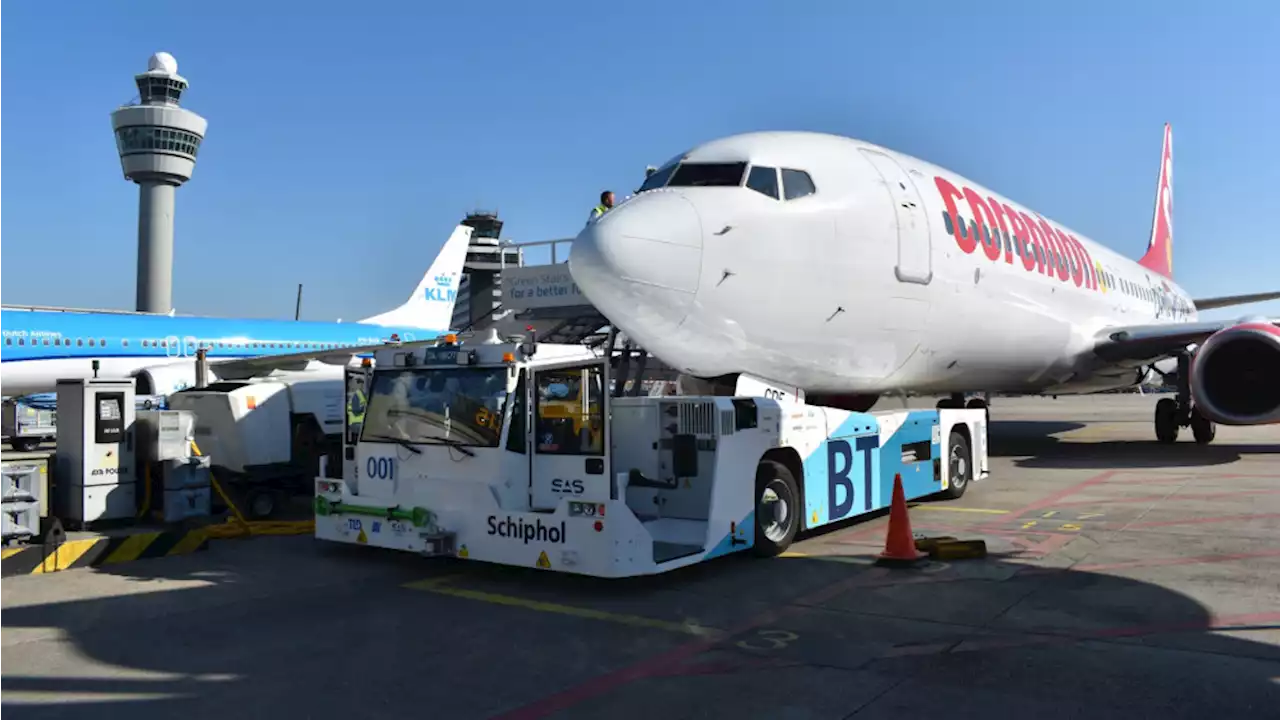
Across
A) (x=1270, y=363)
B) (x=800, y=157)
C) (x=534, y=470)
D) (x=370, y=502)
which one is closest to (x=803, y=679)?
(x=534, y=470)

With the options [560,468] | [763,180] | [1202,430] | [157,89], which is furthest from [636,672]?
[157,89]

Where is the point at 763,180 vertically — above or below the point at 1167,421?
above

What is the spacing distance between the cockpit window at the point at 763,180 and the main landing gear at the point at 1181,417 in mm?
11821

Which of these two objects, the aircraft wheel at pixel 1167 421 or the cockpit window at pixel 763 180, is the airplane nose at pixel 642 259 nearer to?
the cockpit window at pixel 763 180

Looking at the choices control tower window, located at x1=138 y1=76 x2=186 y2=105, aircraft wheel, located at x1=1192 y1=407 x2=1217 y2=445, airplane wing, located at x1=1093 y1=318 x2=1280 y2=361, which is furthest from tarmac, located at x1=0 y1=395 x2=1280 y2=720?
control tower window, located at x1=138 y1=76 x2=186 y2=105

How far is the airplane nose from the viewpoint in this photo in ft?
23.9

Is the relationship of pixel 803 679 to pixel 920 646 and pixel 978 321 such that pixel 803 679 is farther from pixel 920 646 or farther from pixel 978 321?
pixel 978 321

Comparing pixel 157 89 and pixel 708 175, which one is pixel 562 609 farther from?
pixel 157 89

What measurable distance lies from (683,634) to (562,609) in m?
1.11

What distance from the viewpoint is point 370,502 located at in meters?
8.14

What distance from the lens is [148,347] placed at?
23266 millimetres

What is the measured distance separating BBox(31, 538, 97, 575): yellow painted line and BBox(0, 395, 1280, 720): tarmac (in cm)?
18

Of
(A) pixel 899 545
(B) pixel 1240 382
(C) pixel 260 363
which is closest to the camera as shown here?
(A) pixel 899 545

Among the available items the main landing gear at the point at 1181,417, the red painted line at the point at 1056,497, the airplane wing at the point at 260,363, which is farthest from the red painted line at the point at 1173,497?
the airplane wing at the point at 260,363
